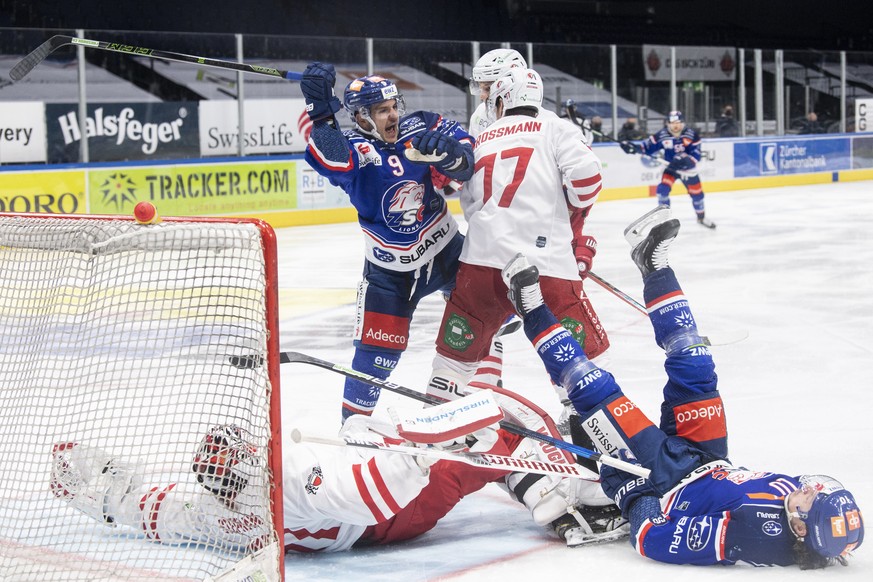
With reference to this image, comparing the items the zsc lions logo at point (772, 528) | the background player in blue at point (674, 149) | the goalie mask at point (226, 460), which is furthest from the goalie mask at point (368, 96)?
the background player in blue at point (674, 149)

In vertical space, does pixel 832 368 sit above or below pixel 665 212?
below

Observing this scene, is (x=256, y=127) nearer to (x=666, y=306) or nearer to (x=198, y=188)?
(x=198, y=188)

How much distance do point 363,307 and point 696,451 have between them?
117 centimetres

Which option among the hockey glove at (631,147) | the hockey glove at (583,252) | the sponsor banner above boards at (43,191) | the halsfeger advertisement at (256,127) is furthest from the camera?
the hockey glove at (631,147)

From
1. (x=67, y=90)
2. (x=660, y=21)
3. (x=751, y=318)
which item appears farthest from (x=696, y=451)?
(x=660, y=21)

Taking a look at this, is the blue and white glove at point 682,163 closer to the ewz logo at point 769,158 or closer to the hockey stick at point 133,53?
the ewz logo at point 769,158

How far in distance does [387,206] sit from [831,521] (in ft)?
5.16

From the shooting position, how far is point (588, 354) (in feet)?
10.6

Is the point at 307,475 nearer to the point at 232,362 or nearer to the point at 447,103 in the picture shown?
the point at 232,362

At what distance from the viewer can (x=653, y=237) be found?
285 centimetres

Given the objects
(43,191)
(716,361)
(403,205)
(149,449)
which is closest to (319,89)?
(403,205)

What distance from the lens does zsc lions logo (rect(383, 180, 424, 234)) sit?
332cm

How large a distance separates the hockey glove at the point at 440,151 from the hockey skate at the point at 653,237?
21.9 inches

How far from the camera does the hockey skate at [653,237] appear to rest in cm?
284
